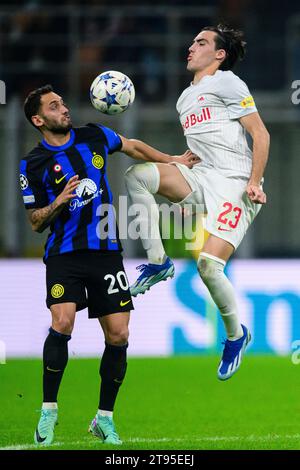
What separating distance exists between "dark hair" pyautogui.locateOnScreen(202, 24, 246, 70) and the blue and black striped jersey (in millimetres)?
1099

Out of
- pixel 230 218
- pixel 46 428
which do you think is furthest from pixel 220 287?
pixel 46 428

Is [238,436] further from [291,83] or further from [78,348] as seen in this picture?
[291,83]

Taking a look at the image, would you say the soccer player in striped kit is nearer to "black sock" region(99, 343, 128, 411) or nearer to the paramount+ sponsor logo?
"black sock" region(99, 343, 128, 411)

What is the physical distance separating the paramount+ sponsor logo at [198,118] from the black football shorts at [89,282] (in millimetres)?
1056

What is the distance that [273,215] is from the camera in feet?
52.5

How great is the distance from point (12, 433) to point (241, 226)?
2.24 m

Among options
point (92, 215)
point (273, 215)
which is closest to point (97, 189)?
point (92, 215)

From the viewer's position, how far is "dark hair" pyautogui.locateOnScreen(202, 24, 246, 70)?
7938mm

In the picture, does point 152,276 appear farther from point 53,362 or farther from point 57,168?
point 57,168

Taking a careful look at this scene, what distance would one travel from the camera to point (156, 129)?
1605 cm

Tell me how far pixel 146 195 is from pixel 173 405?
124 inches

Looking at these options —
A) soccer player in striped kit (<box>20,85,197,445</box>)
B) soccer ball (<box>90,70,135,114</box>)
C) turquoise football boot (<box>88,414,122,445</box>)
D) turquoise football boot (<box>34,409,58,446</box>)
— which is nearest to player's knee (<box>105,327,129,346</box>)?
soccer player in striped kit (<box>20,85,197,445</box>)

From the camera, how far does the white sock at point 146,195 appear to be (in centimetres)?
782
